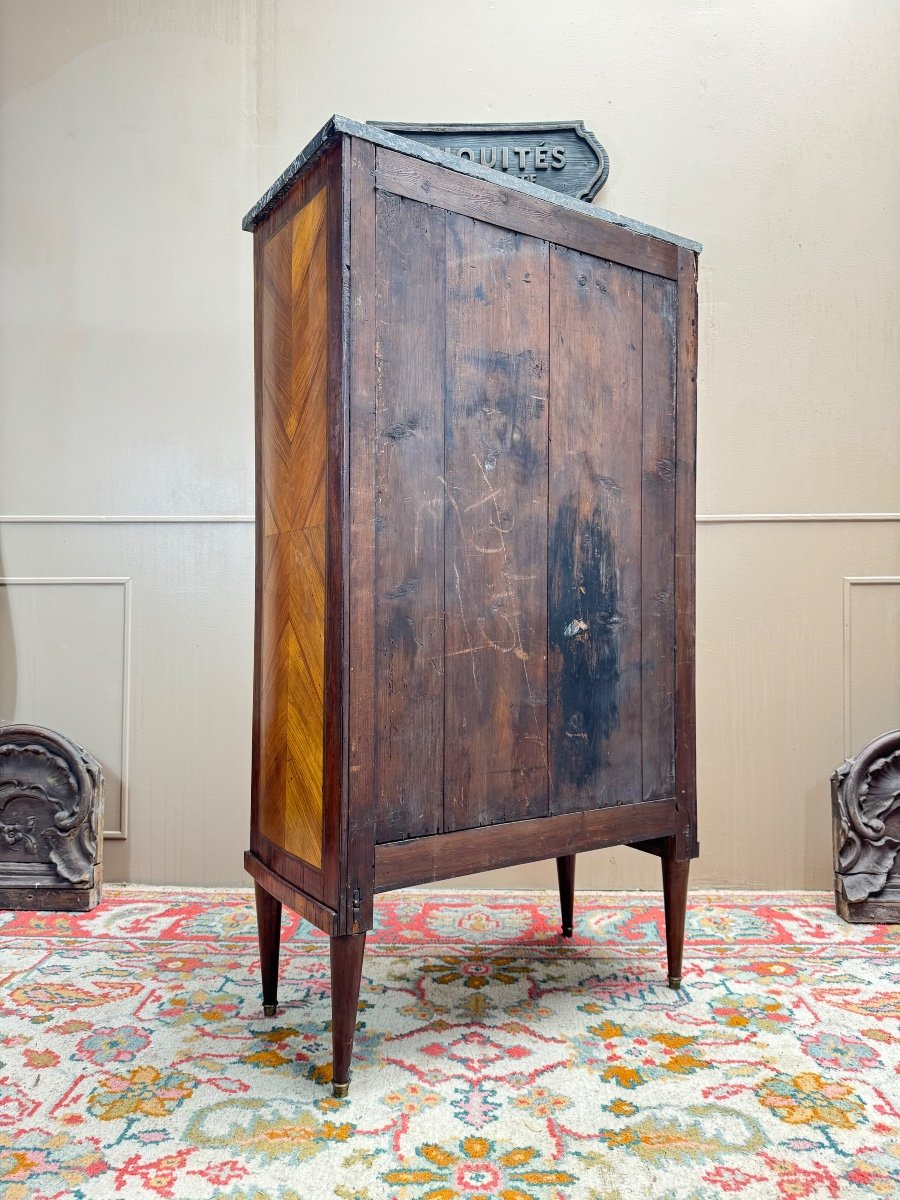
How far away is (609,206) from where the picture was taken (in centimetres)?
259

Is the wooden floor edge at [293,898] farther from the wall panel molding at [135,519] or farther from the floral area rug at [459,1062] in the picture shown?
the wall panel molding at [135,519]

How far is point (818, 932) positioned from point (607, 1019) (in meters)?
0.84

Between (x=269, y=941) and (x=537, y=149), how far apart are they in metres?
2.33

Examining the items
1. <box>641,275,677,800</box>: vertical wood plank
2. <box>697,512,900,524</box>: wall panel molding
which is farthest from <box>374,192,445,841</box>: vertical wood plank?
<box>697,512,900,524</box>: wall panel molding

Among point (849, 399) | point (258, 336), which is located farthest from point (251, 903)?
point (849, 399)

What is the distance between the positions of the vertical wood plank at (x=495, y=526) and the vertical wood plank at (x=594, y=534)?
38 mm

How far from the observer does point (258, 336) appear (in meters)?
1.70

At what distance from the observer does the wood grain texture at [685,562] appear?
1812 mm

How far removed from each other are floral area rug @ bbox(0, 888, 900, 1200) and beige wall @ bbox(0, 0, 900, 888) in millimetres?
525

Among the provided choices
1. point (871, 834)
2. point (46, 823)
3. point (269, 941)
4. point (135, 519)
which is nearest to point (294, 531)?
point (269, 941)

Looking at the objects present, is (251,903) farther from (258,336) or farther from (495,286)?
(495,286)

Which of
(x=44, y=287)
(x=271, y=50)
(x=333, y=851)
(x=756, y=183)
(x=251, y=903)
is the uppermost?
(x=271, y=50)

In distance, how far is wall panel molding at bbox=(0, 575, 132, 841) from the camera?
2.57 m

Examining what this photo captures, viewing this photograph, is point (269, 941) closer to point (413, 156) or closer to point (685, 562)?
point (685, 562)
